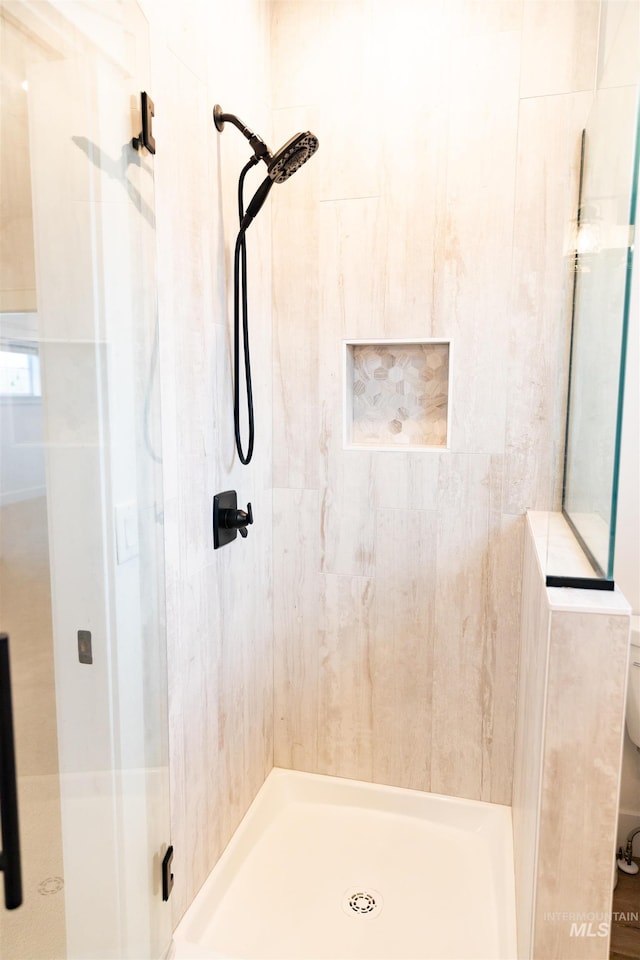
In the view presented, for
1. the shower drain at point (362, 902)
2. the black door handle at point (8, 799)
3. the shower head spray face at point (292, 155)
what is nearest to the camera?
the black door handle at point (8, 799)

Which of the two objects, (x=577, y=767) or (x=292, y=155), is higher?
(x=292, y=155)

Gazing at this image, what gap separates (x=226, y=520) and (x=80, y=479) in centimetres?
66

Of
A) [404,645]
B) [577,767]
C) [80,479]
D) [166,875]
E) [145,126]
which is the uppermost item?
[145,126]

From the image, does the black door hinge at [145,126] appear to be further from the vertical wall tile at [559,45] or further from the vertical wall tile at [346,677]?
the vertical wall tile at [346,677]

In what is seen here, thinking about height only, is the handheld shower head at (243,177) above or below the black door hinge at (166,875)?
above

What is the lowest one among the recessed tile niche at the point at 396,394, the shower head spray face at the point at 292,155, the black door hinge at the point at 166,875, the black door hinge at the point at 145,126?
the black door hinge at the point at 166,875

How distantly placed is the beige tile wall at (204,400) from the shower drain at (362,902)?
1.18 ft

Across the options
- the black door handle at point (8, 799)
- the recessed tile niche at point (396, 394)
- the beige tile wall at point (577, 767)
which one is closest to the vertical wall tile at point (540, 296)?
the recessed tile niche at point (396, 394)

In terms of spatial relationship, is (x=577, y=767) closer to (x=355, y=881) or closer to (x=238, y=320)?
(x=355, y=881)

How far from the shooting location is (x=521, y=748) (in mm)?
1584

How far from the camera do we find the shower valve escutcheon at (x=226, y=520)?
1.53 metres

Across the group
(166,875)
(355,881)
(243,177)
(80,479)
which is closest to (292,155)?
(243,177)

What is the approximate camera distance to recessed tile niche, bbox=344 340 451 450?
6.18 ft

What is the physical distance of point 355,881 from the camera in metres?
1.68
